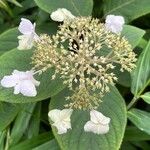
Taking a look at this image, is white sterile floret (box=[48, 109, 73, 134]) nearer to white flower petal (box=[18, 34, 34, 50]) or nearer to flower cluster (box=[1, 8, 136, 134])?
flower cluster (box=[1, 8, 136, 134])

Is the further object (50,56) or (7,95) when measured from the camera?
(7,95)

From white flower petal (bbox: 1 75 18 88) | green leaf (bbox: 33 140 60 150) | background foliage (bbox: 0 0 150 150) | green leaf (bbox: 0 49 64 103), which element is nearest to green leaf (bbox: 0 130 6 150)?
background foliage (bbox: 0 0 150 150)

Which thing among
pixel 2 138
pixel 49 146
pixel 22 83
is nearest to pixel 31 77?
pixel 22 83

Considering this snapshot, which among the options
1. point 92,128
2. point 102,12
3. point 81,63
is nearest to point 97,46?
point 81,63

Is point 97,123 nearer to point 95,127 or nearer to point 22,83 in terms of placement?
point 95,127

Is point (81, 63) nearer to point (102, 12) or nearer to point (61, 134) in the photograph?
point (61, 134)

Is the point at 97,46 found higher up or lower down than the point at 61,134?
higher up
